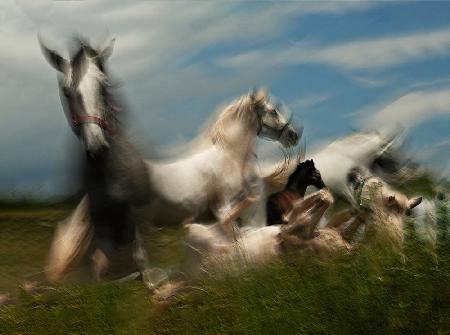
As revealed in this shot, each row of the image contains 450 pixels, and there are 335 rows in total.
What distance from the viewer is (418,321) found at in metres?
4.07

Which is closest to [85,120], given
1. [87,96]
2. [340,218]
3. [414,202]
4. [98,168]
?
[87,96]

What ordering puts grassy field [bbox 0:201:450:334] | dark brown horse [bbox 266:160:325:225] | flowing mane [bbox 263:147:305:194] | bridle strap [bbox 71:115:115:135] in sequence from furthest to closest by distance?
flowing mane [bbox 263:147:305:194] → dark brown horse [bbox 266:160:325:225] → bridle strap [bbox 71:115:115:135] → grassy field [bbox 0:201:450:334]

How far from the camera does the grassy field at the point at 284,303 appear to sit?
4102mm

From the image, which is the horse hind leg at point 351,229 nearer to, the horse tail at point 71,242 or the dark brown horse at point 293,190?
the dark brown horse at point 293,190

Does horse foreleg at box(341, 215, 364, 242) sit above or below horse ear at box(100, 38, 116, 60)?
below

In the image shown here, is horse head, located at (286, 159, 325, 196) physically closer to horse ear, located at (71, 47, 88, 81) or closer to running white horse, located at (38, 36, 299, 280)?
running white horse, located at (38, 36, 299, 280)

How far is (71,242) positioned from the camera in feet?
16.8

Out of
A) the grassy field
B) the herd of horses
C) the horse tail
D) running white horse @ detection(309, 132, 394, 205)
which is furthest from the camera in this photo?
running white horse @ detection(309, 132, 394, 205)

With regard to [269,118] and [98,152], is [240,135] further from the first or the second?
[98,152]

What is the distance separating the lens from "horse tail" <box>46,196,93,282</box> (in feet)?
16.7

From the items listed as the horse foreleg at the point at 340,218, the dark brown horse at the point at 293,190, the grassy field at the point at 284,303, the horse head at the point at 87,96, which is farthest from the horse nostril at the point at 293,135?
the grassy field at the point at 284,303

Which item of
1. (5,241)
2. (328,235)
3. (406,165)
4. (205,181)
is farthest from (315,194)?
(5,241)

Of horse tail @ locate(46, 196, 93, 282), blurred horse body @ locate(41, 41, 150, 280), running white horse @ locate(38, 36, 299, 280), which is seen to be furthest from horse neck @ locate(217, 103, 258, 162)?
horse tail @ locate(46, 196, 93, 282)

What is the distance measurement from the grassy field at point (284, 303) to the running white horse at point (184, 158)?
418 mm
